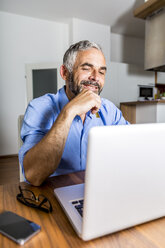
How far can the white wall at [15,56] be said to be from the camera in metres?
3.57

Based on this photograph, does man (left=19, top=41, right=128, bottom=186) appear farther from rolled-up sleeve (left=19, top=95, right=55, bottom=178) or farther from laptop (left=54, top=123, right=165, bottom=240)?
laptop (left=54, top=123, right=165, bottom=240)

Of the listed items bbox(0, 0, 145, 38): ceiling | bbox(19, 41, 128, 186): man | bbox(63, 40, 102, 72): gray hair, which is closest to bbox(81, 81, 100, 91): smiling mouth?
bbox(19, 41, 128, 186): man

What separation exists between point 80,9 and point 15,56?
4.97 feet

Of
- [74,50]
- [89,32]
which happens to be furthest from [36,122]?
[89,32]

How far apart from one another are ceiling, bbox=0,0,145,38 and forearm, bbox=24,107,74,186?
3.23 meters

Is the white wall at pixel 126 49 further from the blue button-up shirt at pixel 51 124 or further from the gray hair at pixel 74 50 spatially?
the blue button-up shirt at pixel 51 124

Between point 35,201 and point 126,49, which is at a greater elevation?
point 126,49

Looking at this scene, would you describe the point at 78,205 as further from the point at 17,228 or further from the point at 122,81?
the point at 122,81

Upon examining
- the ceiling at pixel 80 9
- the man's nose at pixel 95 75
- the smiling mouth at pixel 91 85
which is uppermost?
the ceiling at pixel 80 9

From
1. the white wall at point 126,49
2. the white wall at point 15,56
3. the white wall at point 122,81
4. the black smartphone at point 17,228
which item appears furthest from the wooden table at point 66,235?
the white wall at point 126,49

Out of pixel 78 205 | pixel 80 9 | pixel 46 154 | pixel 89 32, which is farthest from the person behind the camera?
pixel 89 32

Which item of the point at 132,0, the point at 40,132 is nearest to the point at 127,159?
the point at 40,132

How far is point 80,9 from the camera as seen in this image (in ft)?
11.3

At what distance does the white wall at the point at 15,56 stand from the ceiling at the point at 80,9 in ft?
0.62
